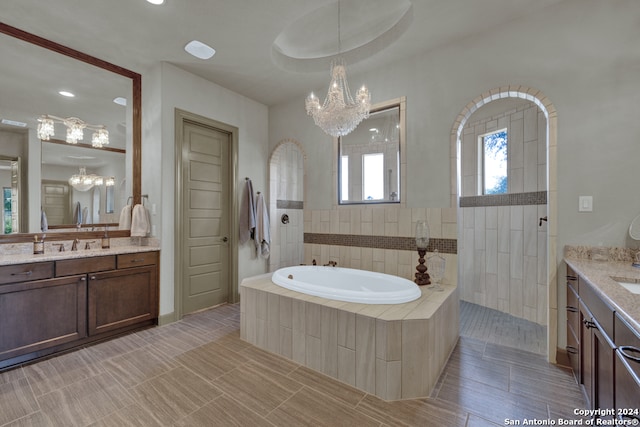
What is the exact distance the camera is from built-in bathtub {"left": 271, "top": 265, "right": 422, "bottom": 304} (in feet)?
6.90

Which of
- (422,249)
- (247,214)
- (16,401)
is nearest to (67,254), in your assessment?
(16,401)

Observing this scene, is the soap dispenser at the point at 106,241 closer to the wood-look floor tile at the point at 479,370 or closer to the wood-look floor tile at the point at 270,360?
the wood-look floor tile at the point at 270,360

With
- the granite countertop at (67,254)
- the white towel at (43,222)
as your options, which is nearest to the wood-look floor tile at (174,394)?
the granite countertop at (67,254)

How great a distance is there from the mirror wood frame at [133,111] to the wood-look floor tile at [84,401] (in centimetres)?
144

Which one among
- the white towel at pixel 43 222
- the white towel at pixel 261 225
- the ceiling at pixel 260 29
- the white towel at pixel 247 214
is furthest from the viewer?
the white towel at pixel 261 225

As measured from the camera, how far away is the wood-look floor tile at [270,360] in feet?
6.97

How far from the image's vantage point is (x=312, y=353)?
83.5 inches

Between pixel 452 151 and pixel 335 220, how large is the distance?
5.01 feet

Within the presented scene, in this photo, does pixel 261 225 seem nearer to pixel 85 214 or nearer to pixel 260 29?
pixel 85 214

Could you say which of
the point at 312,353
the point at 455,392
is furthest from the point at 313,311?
the point at 455,392

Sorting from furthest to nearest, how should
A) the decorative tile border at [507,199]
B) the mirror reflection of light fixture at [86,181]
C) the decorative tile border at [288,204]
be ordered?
the decorative tile border at [288,204]
the decorative tile border at [507,199]
the mirror reflection of light fixture at [86,181]

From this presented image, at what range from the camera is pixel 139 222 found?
2.98 m

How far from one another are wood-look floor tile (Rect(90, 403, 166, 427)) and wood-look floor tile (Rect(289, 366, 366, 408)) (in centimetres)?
87

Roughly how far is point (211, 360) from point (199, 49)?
2954 mm
